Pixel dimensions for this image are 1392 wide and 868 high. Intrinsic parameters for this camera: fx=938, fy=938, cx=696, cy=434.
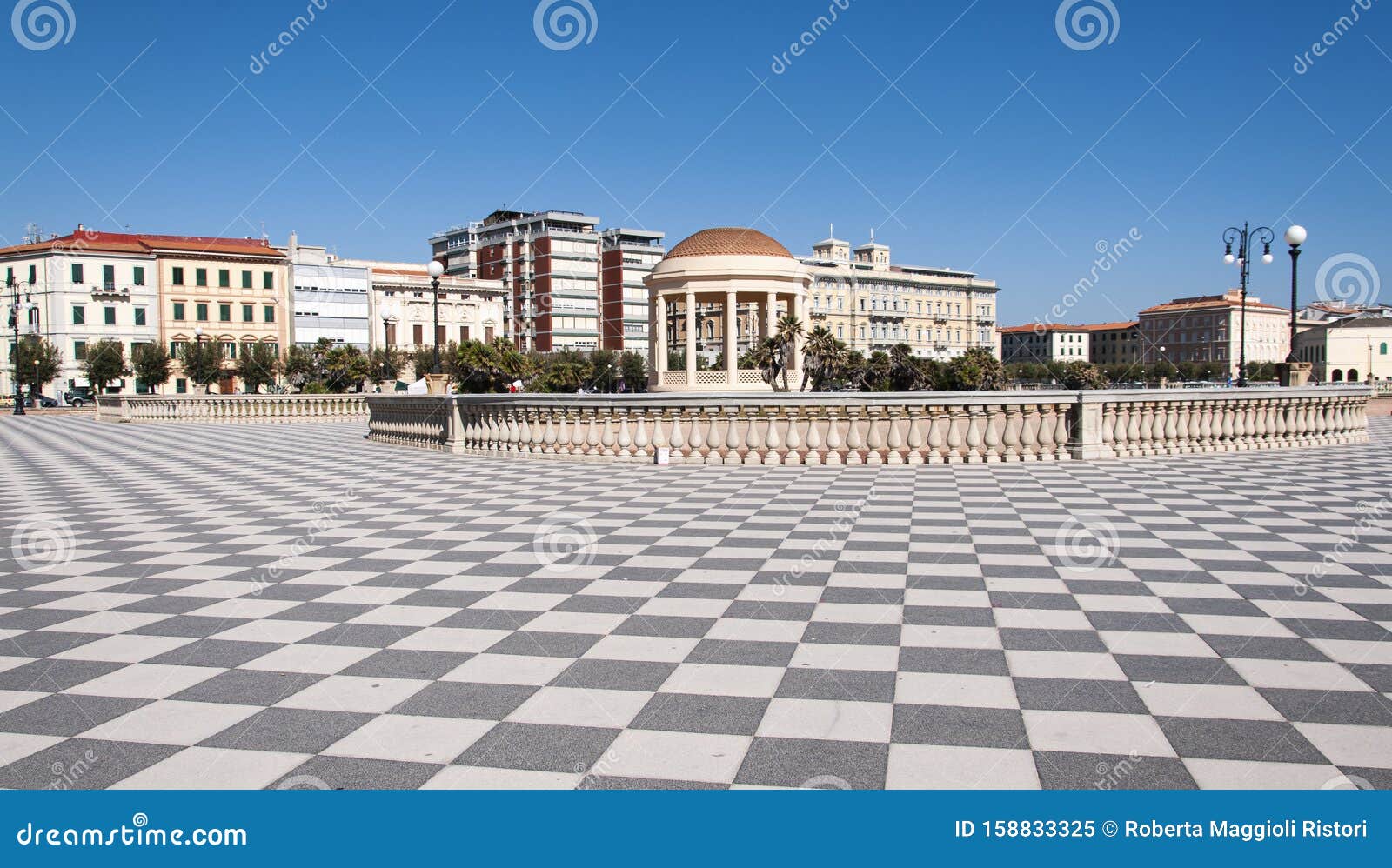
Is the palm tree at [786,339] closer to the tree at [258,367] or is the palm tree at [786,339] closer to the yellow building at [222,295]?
the tree at [258,367]

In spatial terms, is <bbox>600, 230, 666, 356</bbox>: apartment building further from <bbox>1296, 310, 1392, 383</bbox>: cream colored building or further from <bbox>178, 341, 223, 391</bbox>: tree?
<bbox>1296, 310, 1392, 383</bbox>: cream colored building

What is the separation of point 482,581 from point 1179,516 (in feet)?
22.2

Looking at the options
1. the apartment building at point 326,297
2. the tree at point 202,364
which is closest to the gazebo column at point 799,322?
the tree at point 202,364

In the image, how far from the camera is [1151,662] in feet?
15.4

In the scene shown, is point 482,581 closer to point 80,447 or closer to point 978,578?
point 978,578

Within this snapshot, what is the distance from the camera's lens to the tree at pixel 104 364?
204 feet

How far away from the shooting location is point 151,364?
201ft

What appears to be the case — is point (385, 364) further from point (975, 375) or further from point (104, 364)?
point (975, 375)

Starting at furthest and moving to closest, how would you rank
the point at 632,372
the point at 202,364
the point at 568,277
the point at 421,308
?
the point at 568,277, the point at 421,308, the point at 632,372, the point at 202,364

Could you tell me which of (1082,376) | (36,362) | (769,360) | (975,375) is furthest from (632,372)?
(769,360)

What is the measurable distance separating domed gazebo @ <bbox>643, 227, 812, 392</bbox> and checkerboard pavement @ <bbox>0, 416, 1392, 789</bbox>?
18236mm

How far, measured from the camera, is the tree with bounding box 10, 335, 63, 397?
59.2 m

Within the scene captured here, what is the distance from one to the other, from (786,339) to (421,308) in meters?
69.8

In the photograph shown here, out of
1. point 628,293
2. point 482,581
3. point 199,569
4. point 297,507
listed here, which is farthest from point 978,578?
point 628,293
